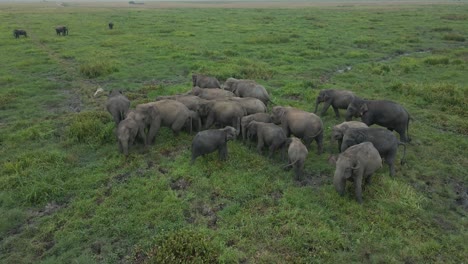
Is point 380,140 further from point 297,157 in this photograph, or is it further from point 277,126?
point 277,126

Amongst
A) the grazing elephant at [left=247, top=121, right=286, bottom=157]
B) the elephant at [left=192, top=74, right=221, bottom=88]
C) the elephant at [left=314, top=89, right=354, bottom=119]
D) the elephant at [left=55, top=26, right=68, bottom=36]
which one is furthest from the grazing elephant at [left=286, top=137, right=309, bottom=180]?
the elephant at [left=55, top=26, right=68, bottom=36]

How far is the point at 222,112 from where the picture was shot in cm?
1228

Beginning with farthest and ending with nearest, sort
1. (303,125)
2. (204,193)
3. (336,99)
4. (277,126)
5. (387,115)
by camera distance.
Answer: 1. (336,99)
2. (387,115)
3. (303,125)
4. (277,126)
5. (204,193)

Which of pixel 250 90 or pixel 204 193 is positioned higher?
pixel 250 90

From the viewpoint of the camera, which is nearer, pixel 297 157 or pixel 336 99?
pixel 297 157

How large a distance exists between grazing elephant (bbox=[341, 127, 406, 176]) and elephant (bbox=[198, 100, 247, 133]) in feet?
11.8

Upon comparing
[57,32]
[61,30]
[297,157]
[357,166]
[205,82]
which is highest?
[61,30]

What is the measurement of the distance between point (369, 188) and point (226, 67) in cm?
1312

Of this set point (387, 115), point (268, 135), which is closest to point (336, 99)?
point (387, 115)

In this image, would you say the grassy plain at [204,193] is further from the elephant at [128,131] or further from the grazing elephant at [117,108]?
the grazing elephant at [117,108]

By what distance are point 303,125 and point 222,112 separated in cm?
270

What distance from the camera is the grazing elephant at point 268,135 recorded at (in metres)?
10.8

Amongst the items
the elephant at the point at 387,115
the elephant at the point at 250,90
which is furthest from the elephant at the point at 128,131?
the elephant at the point at 387,115

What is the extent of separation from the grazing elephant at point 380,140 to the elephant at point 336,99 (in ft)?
12.3
